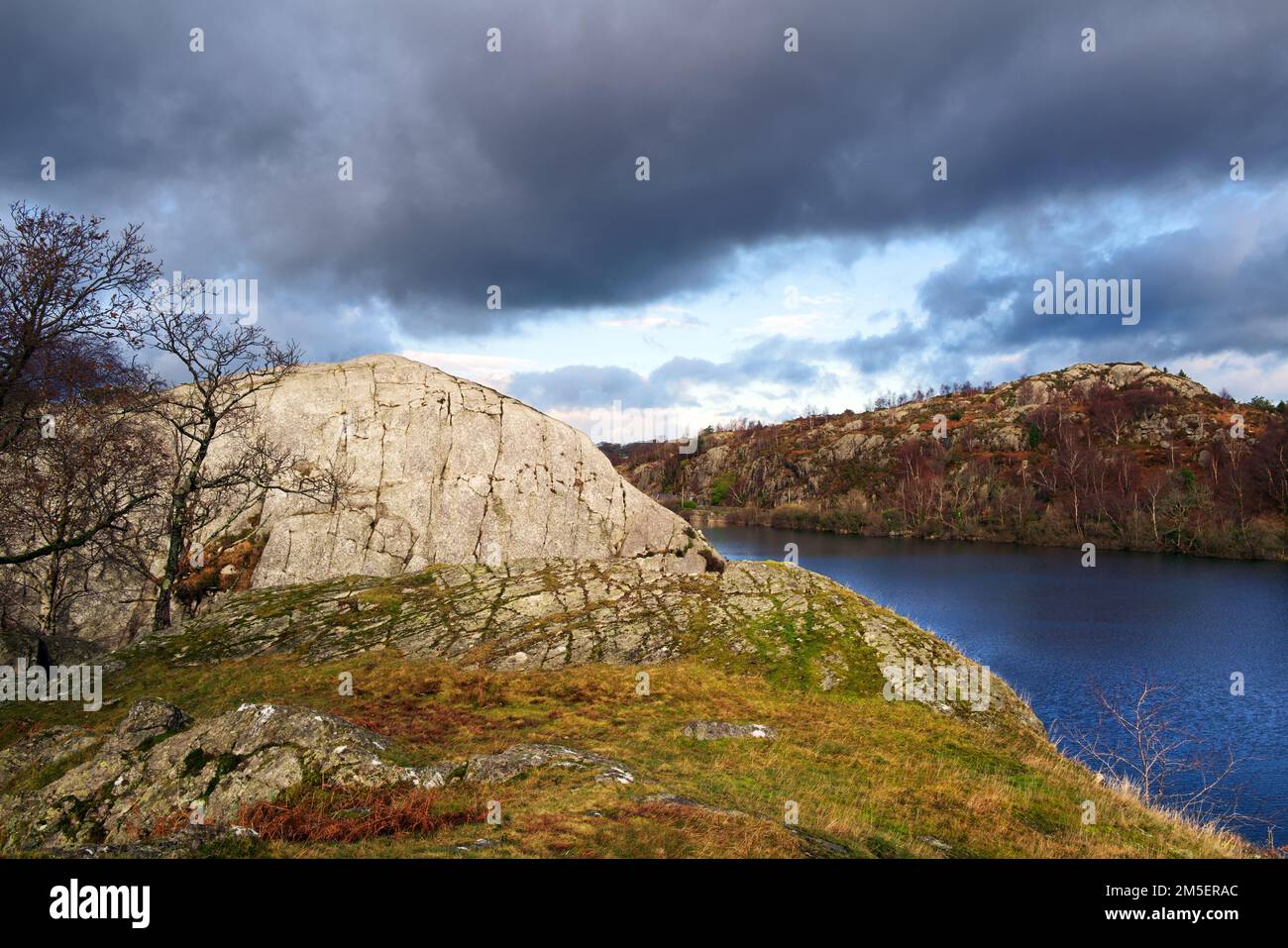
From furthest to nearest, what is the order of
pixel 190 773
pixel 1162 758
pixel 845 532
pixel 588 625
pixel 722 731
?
pixel 845 532 → pixel 1162 758 → pixel 588 625 → pixel 722 731 → pixel 190 773

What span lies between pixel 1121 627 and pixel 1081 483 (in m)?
100

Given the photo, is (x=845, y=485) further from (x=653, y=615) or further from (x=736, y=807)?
(x=736, y=807)

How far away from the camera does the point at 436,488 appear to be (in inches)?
1314

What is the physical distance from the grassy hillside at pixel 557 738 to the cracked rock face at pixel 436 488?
3193 millimetres

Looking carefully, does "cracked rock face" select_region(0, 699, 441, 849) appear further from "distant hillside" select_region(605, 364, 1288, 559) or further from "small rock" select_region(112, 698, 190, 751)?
"distant hillside" select_region(605, 364, 1288, 559)

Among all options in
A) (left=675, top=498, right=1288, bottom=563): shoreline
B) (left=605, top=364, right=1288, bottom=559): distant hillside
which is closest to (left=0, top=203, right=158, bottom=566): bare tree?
(left=675, top=498, right=1288, bottom=563): shoreline

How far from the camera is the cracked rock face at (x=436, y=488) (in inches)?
1251

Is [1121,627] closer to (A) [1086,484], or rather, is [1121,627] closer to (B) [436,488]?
(B) [436,488]

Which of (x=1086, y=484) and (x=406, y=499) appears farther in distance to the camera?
(x=1086, y=484)

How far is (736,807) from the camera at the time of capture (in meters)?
12.2

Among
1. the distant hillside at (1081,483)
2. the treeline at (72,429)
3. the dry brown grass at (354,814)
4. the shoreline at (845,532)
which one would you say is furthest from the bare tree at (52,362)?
the distant hillside at (1081,483)

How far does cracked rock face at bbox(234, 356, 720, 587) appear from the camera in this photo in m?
→ 31.8

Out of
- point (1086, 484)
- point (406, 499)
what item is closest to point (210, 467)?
point (406, 499)

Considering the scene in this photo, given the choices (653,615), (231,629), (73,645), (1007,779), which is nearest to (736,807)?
(1007,779)
